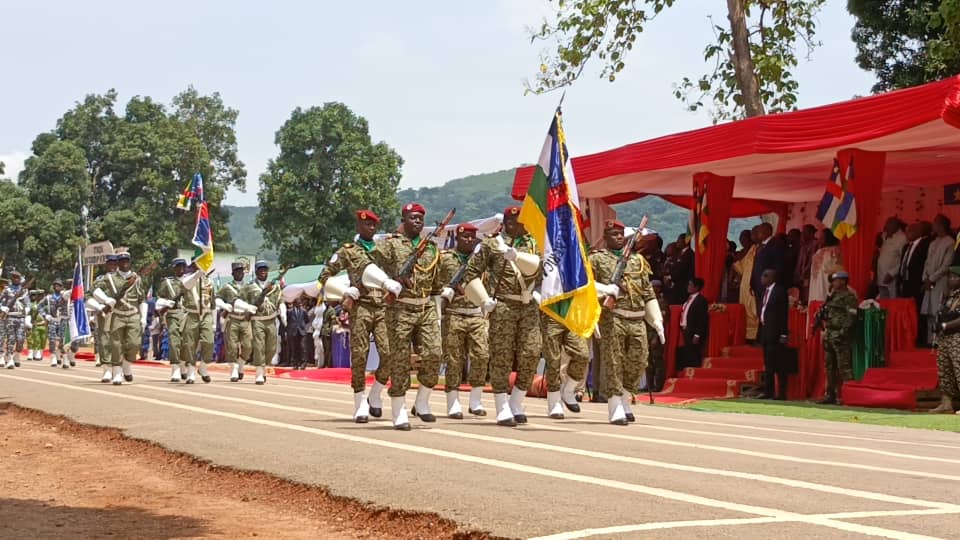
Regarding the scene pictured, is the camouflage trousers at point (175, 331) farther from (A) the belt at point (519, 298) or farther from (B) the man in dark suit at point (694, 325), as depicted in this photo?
(A) the belt at point (519, 298)

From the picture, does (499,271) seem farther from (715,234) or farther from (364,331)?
(715,234)

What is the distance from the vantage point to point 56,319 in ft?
102

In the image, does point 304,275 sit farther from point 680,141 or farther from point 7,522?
point 7,522

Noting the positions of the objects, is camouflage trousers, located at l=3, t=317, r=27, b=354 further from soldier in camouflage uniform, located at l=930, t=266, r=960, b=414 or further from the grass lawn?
soldier in camouflage uniform, located at l=930, t=266, r=960, b=414

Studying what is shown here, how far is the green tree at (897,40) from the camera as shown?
26.4 m

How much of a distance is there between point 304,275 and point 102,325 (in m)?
16.3

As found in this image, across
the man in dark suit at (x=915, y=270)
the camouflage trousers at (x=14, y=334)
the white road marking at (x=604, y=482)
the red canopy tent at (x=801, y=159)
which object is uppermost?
the red canopy tent at (x=801, y=159)

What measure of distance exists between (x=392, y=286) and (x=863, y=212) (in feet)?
25.4

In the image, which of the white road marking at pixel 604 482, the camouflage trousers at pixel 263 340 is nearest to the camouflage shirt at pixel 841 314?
the white road marking at pixel 604 482

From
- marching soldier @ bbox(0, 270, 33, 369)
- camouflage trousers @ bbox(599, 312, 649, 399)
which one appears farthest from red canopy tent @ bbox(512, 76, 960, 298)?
marching soldier @ bbox(0, 270, 33, 369)

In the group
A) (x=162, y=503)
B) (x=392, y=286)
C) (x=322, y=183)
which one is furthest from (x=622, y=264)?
(x=322, y=183)

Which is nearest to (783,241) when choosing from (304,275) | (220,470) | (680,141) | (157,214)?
(680,141)

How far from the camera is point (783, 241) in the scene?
19.3 m

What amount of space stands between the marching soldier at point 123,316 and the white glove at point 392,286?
9.70m
